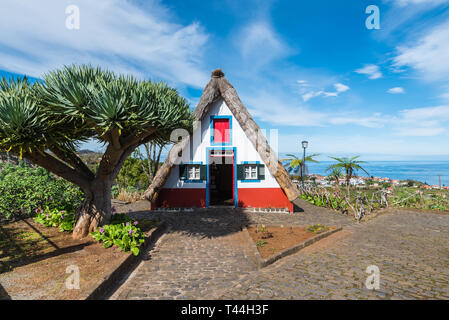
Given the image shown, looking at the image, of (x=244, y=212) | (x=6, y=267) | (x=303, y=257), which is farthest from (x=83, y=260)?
(x=244, y=212)

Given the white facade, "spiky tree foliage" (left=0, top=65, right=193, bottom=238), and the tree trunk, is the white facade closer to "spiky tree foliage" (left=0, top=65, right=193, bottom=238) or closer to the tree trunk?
"spiky tree foliage" (left=0, top=65, right=193, bottom=238)

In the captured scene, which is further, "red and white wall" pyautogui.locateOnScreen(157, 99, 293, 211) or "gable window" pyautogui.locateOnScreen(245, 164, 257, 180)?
"gable window" pyautogui.locateOnScreen(245, 164, 257, 180)

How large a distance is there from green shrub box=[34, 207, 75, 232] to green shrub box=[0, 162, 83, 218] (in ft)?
1.00

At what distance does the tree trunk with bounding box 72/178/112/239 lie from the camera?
6.29 meters

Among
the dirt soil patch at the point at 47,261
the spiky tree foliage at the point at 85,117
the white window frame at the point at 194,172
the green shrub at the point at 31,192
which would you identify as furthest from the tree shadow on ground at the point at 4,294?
the white window frame at the point at 194,172

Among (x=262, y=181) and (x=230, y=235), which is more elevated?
(x=262, y=181)

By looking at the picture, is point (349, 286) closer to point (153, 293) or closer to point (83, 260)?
point (153, 293)

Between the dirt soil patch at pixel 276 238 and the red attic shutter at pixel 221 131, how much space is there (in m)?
4.63

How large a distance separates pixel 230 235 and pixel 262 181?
4.26 meters

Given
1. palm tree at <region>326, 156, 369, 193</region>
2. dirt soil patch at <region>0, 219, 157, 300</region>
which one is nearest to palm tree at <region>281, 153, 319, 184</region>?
palm tree at <region>326, 156, 369, 193</region>

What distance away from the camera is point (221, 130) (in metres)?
11.3

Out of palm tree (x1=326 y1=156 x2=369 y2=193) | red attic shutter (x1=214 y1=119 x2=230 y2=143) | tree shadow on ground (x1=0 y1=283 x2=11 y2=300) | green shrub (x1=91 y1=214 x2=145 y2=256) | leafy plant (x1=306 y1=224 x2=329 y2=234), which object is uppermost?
red attic shutter (x1=214 y1=119 x2=230 y2=143)

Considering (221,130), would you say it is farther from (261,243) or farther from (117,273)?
(117,273)
